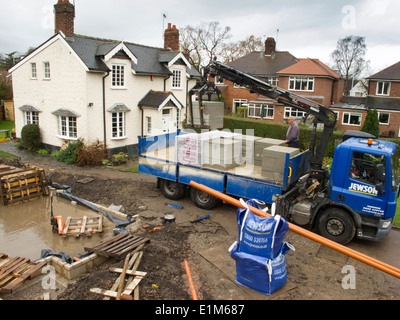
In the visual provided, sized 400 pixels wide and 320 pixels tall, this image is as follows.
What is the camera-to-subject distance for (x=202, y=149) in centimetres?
1170

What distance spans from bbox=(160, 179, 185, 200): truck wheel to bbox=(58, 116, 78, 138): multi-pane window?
370 inches

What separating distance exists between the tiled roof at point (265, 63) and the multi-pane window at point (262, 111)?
4.21 m

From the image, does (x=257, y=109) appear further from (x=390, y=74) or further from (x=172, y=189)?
(x=172, y=189)

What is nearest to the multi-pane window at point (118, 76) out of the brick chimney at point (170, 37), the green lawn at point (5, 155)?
the brick chimney at point (170, 37)

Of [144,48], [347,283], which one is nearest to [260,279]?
[347,283]

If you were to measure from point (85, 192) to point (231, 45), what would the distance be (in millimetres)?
45543

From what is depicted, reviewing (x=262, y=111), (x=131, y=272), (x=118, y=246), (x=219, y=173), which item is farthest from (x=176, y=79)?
(x=131, y=272)

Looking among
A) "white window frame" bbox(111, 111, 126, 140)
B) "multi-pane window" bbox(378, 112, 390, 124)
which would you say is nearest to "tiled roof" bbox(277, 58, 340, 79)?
"multi-pane window" bbox(378, 112, 390, 124)

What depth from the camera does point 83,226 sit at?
10.4 metres

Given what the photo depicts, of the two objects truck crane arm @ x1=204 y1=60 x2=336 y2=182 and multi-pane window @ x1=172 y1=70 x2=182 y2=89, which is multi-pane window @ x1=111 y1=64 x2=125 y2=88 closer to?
multi-pane window @ x1=172 y1=70 x2=182 y2=89

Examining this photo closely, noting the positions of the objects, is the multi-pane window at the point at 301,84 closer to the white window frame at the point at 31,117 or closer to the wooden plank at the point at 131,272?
the white window frame at the point at 31,117

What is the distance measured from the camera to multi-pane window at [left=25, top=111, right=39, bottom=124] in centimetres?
2214
